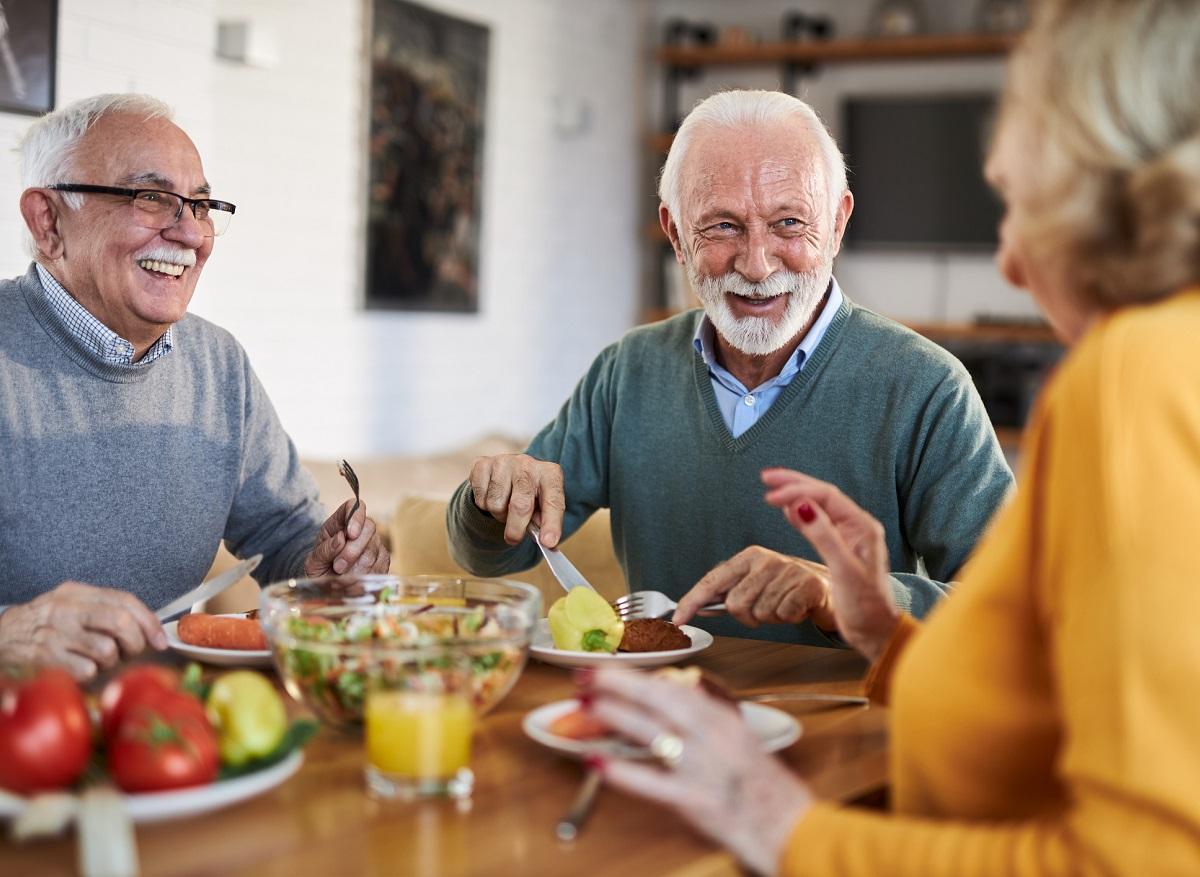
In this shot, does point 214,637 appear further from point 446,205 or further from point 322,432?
point 446,205

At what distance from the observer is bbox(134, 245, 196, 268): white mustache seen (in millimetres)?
2032

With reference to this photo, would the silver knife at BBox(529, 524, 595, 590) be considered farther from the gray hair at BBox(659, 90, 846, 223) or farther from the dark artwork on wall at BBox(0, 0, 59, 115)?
the dark artwork on wall at BBox(0, 0, 59, 115)

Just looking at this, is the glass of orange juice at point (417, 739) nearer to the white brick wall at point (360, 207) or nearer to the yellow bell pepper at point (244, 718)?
the yellow bell pepper at point (244, 718)

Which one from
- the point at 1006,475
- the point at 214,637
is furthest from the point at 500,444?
Answer: the point at 214,637

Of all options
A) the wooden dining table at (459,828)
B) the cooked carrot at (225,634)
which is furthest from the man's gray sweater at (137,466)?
the wooden dining table at (459,828)

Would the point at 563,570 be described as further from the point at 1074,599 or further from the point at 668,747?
the point at 1074,599

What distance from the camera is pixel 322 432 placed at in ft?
15.0

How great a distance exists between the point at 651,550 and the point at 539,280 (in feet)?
11.7

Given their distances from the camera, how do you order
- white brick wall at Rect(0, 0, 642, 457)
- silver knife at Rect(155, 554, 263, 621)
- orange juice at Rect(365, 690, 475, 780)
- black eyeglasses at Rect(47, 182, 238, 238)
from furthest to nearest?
white brick wall at Rect(0, 0, 642, 457) → black eyeglasses at Rect(47, 182, 238, 238) → silver knife at Rect(155, 554, 263, 621) → orange juice at Rect(365, 690, 475, 780)

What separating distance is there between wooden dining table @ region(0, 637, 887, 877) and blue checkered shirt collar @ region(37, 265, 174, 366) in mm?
1020

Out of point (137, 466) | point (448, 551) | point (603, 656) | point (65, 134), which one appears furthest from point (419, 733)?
point (448, 551)

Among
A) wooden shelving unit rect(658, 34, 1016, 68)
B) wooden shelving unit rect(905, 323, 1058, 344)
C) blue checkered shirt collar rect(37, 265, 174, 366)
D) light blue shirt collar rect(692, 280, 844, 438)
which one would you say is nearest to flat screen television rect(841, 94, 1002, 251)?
wooden shelving unit rect(658, 34, 1016, 68)

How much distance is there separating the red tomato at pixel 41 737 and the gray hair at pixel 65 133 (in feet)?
4.17

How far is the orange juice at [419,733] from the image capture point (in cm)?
101
